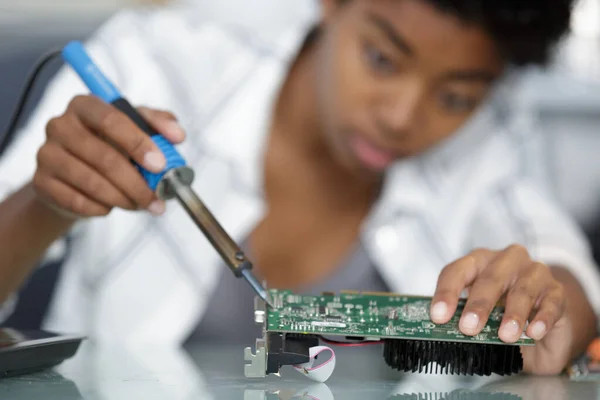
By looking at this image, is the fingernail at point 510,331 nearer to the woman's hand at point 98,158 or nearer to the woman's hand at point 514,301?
the woman's hand at point 514,301

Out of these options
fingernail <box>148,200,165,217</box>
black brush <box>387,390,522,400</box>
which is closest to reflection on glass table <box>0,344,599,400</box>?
black brush <box>387,390,522,400</box>

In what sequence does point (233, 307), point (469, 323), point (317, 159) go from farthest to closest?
point (317, 159) < point (233, 307) < point (469, 323)

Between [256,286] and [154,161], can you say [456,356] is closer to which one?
[256,286]

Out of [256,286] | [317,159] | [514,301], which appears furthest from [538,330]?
[317,159]

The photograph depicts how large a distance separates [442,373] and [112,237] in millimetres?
673

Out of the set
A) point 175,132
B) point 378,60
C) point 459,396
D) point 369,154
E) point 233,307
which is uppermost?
point 378,60

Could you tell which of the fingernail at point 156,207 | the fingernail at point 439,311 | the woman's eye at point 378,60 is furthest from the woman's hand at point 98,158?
the woman's eye at point 378,60

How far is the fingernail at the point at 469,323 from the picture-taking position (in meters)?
0.47

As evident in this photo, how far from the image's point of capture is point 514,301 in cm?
51

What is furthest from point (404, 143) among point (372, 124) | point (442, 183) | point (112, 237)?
point (112, 237)

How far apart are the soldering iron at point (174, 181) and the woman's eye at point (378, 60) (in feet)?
1.63

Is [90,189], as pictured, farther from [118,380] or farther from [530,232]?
[530,232]

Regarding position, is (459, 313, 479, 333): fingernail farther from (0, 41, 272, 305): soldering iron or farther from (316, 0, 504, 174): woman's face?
(316, 0, 504, 174): woman's face

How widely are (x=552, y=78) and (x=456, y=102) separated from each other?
25 cm
